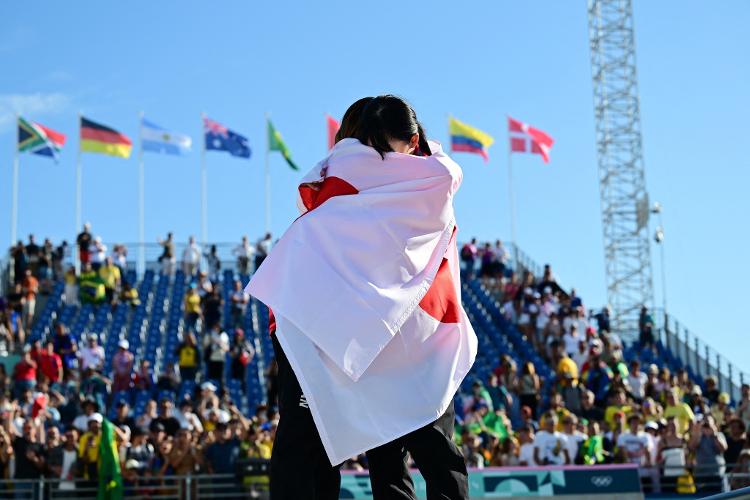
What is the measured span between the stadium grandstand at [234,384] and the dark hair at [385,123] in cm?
895

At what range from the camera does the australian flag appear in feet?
103

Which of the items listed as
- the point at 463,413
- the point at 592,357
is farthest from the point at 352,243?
the point at 592,357

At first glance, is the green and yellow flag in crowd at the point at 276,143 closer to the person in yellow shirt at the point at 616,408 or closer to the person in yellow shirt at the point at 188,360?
the person in yellow shirt at the point at 188,360

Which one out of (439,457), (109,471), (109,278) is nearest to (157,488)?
(109,471)

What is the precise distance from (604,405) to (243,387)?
6179mm

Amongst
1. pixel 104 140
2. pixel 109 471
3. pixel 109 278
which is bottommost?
pixel 109 471

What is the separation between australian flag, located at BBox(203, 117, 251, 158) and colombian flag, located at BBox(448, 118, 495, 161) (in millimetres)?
5369

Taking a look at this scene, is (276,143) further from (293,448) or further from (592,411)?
(293,448)

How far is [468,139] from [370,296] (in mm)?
27166

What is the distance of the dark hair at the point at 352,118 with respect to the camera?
414cm

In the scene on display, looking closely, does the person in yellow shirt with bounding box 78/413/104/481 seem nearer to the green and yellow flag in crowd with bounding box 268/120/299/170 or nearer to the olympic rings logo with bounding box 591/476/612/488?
the olympic rings logo with bounding box 591/476/612/488

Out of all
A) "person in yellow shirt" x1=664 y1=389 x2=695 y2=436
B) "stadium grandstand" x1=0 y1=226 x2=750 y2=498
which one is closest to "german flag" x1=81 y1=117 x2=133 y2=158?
"stadium grandstand" x1=0 y1=226 x2=750 y2=498

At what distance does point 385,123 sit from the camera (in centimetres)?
406

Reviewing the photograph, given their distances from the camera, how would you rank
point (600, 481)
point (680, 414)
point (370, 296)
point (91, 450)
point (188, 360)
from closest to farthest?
point (370, 296) < point (600, 481) < point (91, 450) < point (680, 414) < point (188, 360)
